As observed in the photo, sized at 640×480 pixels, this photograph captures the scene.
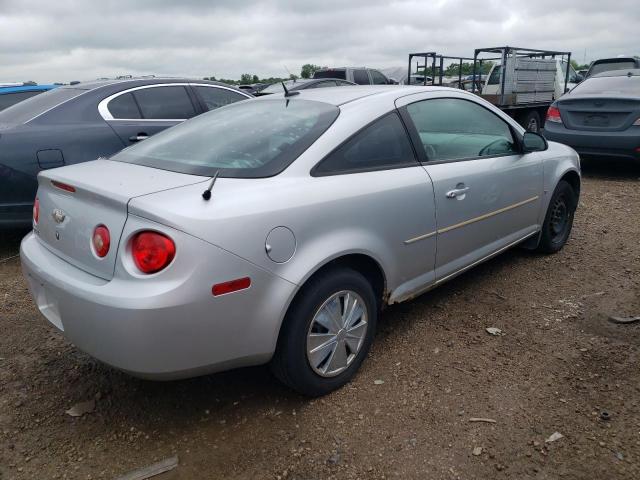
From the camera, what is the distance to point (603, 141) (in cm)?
727

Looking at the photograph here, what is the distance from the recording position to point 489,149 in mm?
3689

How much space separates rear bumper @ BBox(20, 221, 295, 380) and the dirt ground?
43 centimetres

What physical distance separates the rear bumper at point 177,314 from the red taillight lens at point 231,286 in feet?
0.06

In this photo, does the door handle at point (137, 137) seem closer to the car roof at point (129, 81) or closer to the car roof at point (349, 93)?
the car roof at point (129, 81)

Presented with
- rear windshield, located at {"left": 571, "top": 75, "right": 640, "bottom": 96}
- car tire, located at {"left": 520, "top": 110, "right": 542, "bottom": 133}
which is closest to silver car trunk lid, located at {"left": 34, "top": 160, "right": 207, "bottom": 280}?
rear windshield, located at {"left": 571, "top": 75, "right": 640, "bottom": 96}

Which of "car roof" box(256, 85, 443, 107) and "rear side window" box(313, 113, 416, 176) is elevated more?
"car roof" box(256, 85, 443, 107)

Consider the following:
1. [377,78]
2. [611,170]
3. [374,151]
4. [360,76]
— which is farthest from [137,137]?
[377,78]

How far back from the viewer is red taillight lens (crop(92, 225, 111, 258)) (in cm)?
218

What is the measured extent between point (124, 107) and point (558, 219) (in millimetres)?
4069

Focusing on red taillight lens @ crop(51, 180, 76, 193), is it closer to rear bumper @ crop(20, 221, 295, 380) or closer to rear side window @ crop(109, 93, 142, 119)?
rear bumper @ crop(20, 221, 295, 380)

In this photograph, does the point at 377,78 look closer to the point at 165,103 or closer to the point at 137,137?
the point at 165,103

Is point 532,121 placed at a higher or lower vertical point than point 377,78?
lower

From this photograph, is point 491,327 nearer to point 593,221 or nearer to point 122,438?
point 122,438

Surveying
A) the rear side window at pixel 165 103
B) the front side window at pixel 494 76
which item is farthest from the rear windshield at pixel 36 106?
the front side window at pixel 494 76
